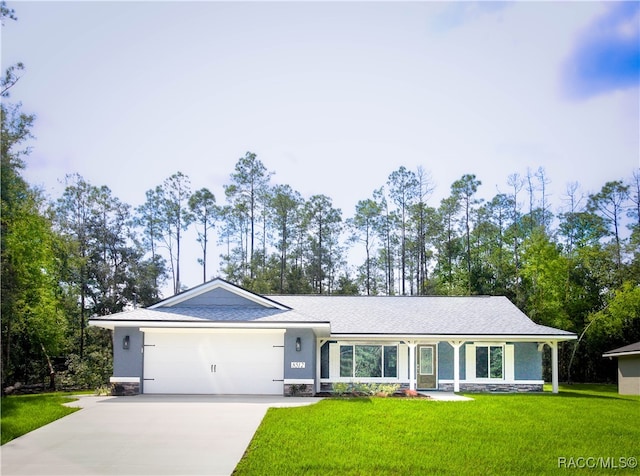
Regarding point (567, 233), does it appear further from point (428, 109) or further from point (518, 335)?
point (428, 109)

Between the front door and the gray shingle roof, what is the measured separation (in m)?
0.97

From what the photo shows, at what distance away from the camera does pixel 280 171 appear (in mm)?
42562

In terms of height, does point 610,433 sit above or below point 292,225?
below

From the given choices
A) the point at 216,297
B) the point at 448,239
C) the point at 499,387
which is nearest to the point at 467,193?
the point at 448,239

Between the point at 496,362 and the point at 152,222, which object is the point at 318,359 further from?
the point at 152,222

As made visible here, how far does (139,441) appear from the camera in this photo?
12227mm

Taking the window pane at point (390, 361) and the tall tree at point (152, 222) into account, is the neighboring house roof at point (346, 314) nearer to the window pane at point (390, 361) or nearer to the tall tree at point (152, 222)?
the window pane at point (390, 361)

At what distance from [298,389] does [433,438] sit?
782 cm

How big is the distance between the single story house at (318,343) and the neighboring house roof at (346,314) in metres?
0.04

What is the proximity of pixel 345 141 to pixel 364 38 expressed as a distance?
11.3 metres

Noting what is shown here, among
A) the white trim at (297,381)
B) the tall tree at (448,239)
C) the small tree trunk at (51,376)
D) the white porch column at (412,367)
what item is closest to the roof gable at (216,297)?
the white trim at (297,381)

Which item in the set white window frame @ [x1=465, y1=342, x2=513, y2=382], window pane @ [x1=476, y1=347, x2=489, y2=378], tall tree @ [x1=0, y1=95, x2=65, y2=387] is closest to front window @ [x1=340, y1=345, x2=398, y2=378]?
white window frame @ [x1=465, y1=342, x2=513, y2=382]

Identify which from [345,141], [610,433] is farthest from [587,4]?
[345,141]

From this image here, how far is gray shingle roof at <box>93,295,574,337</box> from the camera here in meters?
20.4
